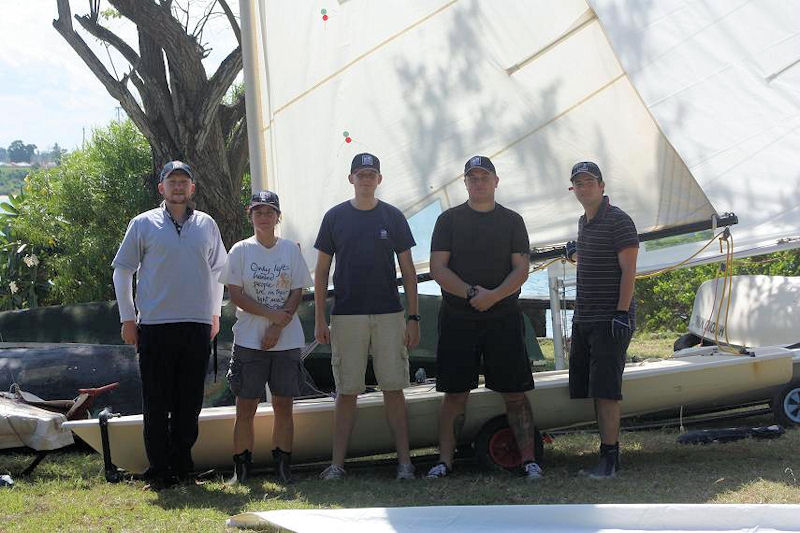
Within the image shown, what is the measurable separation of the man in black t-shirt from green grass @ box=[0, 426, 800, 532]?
255 mm

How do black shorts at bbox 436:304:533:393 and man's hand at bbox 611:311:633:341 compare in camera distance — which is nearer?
man's hand at bbox 611:311:633:341

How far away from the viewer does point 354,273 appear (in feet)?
15.4

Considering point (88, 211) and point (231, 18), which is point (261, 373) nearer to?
point (231, 18)

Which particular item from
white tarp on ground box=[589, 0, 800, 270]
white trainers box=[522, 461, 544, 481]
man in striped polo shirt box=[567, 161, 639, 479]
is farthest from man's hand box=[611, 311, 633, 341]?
white tarp on ground box=[589, 0, 800, 270]

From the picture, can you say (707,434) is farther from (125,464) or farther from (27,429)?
(27,429)

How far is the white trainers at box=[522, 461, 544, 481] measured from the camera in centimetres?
466

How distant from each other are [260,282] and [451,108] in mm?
1532

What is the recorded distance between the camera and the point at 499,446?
4957 mm

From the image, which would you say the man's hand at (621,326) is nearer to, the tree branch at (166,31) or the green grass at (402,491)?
the green grass at (402,491)

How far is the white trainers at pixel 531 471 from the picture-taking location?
15.3 ft

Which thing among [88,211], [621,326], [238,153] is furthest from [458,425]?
[88,211]

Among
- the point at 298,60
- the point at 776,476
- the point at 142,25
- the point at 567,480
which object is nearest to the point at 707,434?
the point at 776,476

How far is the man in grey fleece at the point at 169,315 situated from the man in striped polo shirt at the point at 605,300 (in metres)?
1.76

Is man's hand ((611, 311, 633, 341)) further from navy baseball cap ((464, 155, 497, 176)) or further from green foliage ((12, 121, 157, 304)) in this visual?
green foliage ((12, 121, 157, 304))
